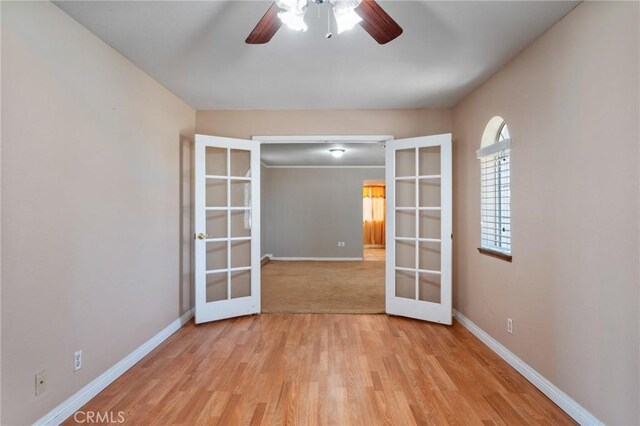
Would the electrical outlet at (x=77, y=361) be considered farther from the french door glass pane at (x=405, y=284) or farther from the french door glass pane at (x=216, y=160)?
the french door glass pane at (x=405, y=284)

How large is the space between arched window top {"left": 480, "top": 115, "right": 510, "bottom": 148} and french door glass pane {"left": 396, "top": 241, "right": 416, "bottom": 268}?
51.5 inches

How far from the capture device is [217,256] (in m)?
3.59

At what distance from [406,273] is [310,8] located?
2.82 m

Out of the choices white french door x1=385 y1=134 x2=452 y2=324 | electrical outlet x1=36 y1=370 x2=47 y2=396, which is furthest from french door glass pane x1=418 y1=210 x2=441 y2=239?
electrical outlet x1=36 y1=370 x2=47 y2=396

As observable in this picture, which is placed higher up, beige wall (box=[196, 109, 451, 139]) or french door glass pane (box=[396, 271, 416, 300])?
beige wall (box=[196, 109, 451, 139])

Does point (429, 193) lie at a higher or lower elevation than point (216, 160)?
lower

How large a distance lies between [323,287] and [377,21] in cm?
411

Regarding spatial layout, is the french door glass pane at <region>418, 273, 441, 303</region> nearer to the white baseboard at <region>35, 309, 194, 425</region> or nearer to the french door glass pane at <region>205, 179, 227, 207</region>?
the french door glass pane at <region>205, 179, 227, 207</region>

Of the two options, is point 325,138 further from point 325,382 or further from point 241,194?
point 325,382

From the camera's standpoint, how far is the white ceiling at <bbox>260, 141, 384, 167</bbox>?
552 cm

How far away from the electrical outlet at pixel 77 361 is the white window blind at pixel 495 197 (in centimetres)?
315

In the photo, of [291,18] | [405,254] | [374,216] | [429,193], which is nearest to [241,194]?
[405,254]

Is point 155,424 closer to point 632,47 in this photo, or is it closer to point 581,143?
point 581,143

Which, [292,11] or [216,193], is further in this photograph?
[216,193]
